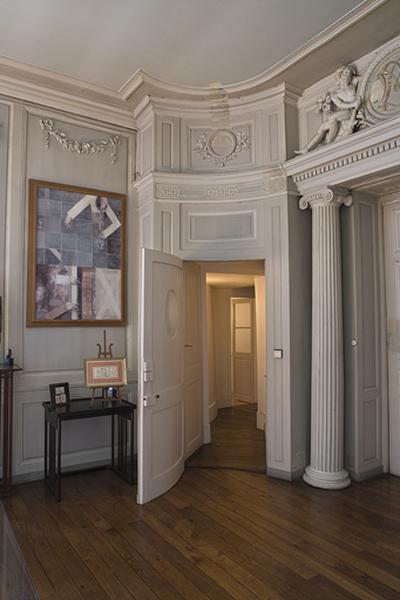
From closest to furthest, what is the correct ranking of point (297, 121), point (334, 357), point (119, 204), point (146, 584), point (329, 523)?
1. point (146, 584)
2. point (329, 523)
3. point (334, 357)
4. point (297, 121)
5. point (119, 204)

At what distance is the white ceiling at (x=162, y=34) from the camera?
3234 mm

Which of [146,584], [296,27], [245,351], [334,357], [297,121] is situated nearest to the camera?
[146,584]

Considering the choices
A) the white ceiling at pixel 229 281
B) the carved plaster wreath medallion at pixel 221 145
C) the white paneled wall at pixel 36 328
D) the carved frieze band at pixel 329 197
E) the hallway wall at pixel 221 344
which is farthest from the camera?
the hallway wall at pixel 221 344

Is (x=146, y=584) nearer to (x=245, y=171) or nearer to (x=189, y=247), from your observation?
(x=189, y=247)

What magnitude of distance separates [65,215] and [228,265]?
1.80 metres

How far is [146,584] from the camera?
2.50 metres

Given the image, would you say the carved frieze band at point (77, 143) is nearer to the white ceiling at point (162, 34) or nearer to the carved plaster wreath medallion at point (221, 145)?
the white ceiling at point (162, 34)

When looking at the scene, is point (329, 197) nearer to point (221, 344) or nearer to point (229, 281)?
point (229, 281)

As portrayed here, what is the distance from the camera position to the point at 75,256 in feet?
14.5

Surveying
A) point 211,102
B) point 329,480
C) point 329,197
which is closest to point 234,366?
point 329,480

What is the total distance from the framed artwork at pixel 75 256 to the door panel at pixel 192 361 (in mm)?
727

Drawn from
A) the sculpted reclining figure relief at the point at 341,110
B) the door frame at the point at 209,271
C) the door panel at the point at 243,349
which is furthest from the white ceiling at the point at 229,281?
the sculpted reclining figure relief at the point at 341,110

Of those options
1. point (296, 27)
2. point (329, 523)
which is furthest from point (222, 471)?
point (296, 27)

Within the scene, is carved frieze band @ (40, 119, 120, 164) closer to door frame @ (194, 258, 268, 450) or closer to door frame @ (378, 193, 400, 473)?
door frame @ (194, 258, 268, 450)
